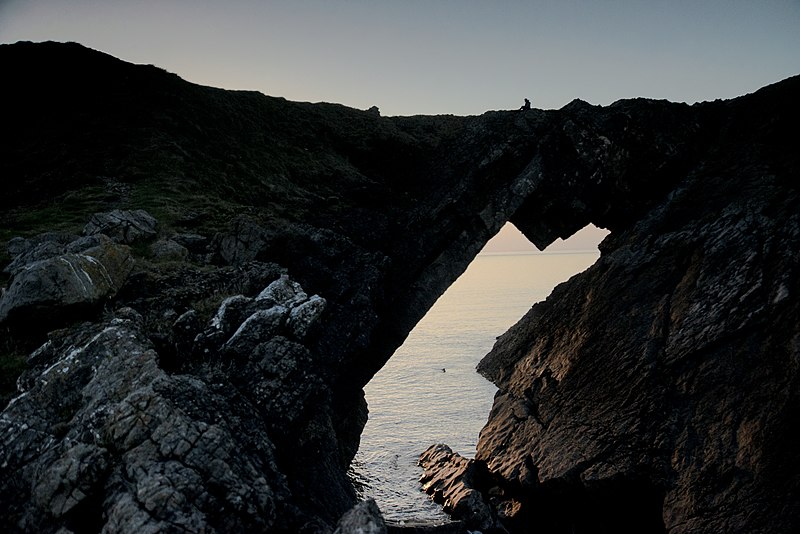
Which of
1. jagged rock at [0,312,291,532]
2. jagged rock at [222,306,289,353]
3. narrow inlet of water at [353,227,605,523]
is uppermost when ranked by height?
jagged rock at [222,306,289,353]

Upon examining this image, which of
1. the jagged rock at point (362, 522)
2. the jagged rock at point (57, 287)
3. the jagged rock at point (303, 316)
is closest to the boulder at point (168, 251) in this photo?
the jagged rock at point (57, 287)

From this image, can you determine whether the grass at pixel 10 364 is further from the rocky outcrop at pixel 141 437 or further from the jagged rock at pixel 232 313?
the jagged rock at pixel 232 313

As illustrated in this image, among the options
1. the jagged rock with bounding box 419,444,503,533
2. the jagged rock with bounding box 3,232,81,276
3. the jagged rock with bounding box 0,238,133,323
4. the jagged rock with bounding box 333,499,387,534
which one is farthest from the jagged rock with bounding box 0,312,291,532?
the jagged rock with bounding box 419,444,503,533

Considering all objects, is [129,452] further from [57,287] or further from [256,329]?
[57,287]

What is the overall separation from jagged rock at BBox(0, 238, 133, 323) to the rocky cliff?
8 centimetres

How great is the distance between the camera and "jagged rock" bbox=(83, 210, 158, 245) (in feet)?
72.1

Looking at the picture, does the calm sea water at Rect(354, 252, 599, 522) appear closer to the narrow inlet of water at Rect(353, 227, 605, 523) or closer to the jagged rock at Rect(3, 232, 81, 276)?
the narrow inlet of water at Rect(353, 227, 605, 523)

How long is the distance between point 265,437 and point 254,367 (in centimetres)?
254

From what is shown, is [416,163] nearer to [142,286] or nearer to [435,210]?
[435,210]

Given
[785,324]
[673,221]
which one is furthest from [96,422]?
[673,221]

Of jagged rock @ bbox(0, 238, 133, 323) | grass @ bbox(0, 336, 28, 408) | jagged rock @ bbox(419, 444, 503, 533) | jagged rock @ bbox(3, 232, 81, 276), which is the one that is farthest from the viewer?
jagged rock @ bbox(419, 444, 503, 533)

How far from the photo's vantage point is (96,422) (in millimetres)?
12570

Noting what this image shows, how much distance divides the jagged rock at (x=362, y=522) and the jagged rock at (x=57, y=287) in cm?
1126

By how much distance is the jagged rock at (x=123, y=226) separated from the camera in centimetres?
2197
